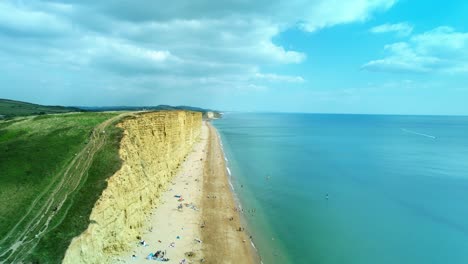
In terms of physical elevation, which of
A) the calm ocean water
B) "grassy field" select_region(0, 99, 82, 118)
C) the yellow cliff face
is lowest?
the calm ocean water

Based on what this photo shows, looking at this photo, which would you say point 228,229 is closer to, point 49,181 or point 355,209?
point 49,181

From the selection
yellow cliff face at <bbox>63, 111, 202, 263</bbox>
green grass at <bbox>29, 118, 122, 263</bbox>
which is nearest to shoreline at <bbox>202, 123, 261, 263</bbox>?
yellow cliff face at <bbox>63, 111, 202, 263</bbox>

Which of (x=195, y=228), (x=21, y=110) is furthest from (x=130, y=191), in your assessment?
(x=21, y=110)

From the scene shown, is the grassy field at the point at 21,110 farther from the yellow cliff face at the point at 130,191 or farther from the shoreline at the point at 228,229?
the shoreline at the point at 228,229

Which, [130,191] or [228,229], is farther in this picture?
[228,229]

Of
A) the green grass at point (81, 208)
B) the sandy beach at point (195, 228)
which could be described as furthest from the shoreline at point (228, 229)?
the green grass at point (81, 208)

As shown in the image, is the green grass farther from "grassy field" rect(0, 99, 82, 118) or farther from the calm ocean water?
"grassy field" rect(0, 99, 82, 118)

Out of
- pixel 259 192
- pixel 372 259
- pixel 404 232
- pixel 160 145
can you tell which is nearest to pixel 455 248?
pixel 404 232
